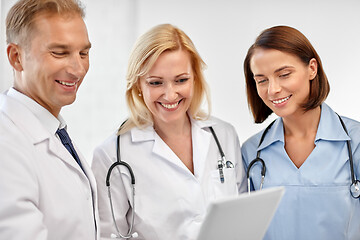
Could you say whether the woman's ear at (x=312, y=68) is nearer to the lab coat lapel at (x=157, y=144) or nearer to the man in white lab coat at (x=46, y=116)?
the lab coat lapel at (x=157, y=144)

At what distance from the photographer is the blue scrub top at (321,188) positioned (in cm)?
182

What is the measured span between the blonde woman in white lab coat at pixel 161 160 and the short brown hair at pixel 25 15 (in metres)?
0.48

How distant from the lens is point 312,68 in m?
1.94

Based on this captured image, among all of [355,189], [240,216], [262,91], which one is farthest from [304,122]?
[240,216]

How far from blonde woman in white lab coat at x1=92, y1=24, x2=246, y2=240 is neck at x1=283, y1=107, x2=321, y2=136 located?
30cm

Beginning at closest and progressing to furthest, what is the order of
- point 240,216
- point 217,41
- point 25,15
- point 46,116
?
point 240,216 → point 25,15 → point 46,116 → point 217,41

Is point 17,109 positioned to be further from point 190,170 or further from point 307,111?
point 307,111

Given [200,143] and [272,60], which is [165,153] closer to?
[200,143]

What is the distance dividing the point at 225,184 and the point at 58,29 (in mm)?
926

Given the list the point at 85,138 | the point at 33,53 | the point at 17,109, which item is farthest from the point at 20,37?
the point at 85,138

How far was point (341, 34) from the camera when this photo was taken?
3098 mm

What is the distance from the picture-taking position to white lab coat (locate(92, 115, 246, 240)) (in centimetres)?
184

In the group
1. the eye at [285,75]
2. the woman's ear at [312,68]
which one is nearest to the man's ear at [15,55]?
the eye at [285,75]

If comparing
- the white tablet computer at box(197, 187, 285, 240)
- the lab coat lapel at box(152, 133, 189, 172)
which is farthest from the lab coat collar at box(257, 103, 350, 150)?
the white tablet computer at box(197, 187, 285, 240)
